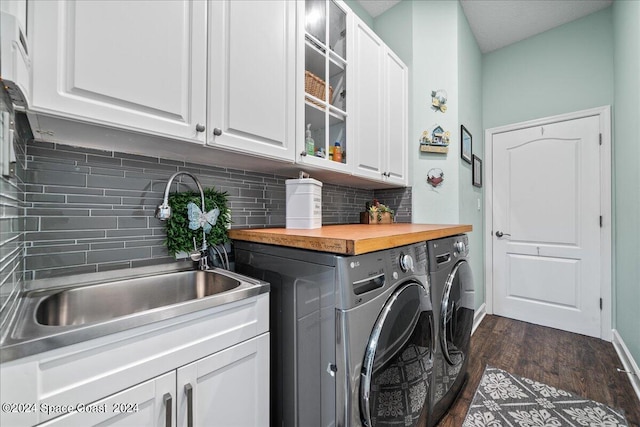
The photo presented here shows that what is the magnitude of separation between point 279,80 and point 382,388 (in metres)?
1.42

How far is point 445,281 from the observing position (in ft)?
4.93

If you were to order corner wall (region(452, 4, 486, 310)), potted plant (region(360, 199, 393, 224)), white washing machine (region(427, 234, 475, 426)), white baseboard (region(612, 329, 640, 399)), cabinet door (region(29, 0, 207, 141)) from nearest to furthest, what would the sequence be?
cabinet door (region(29, 0, 207, 141)), white washing machine (region(427, 234, 475, 426)), white baseboard (region(612, 329, 640, 399)), potted plant (region(360, 199, 393, 224)), corner wall (region(452, 4, 486, 310))

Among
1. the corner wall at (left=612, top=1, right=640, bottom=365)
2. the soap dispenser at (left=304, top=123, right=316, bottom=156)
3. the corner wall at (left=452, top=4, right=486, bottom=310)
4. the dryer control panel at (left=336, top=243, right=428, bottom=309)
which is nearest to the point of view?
the dryer control panel at (left=336, top=243, right=428, bottom=309)

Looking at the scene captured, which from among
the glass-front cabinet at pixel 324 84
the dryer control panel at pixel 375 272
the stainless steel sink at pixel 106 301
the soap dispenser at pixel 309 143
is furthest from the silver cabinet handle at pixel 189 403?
the soap dispenser at pixel 309 143

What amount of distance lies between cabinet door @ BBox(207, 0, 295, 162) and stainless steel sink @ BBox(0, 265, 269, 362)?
0.61 m

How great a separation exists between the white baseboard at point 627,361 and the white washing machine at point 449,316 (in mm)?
1165

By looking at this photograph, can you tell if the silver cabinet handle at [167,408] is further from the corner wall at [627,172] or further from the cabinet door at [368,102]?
the corner wall at [627,172]

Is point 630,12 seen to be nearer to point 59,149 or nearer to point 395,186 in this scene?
point 395,186

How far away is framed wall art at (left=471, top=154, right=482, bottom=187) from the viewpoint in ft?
9.30

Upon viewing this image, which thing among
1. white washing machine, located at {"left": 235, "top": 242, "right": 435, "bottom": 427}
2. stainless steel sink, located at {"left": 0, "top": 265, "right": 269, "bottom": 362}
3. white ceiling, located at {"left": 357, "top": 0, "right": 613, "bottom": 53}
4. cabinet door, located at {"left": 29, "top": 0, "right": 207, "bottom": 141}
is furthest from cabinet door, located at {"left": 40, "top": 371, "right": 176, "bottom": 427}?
white ceiling, located at {"left": 357, "top": 0, "right": 613, "bottom": 53}

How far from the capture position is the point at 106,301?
108 cm

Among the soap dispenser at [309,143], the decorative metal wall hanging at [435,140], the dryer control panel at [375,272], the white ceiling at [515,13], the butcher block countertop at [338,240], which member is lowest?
the dryer control panel at [375,272]

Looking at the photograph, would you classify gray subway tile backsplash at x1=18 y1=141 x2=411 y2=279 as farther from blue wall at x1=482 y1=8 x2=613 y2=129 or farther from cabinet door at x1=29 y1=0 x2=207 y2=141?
blue wall at x1=482 y1=8 x2=613 y2=129

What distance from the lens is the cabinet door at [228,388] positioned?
0.83 meters
